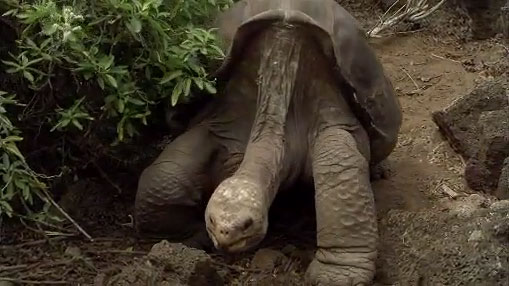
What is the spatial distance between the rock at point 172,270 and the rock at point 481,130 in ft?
4.14

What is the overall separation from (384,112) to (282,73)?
17.2 inches

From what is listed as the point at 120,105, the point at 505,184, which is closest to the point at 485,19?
the point at 505,184

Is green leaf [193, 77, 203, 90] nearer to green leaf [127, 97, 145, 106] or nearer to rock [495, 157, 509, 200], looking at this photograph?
green leaf [127, 97, 145, 106]

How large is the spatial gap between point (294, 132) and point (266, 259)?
44cm

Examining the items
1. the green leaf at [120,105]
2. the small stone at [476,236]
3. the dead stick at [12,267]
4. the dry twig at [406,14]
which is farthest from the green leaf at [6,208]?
the dry twig at [406,14]

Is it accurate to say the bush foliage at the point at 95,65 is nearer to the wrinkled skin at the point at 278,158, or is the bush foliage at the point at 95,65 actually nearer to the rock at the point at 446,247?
the wrinkled skin at the point at 278,158

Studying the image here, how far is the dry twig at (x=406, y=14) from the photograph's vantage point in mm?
5637

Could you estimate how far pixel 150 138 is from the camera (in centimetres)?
374

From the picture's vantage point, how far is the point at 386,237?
3.05m

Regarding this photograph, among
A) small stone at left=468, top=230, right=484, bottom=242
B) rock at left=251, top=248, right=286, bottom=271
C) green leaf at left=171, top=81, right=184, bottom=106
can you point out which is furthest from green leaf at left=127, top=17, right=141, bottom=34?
small stone at left=468, top=230, right=484, bottom=242

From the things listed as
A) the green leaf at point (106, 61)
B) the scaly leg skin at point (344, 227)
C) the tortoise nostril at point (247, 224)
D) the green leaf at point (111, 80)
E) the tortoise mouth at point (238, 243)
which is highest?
the green leaf at point (106, 61)

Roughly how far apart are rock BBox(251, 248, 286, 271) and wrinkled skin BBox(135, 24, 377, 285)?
12 centimetres

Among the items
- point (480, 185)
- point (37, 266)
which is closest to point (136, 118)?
point (37, 266)

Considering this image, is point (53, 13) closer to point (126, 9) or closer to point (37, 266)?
point (126, 9)
